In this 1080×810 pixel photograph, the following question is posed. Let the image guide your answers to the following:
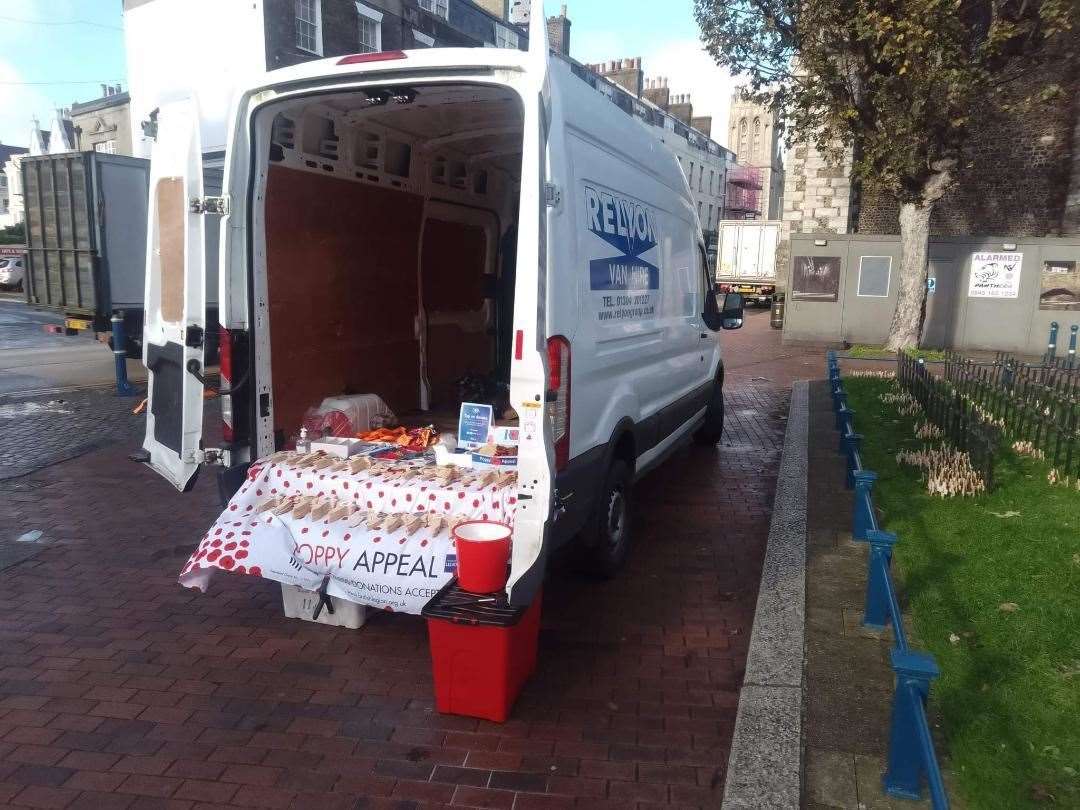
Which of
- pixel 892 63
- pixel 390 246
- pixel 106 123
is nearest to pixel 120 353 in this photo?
pixel 390 246

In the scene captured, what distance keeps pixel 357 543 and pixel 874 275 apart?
1657 centimetres

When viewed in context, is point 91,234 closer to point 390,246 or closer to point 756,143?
point 390,246

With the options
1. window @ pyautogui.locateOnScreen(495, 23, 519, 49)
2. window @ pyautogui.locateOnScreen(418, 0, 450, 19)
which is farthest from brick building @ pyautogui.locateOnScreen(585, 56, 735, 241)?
window @ pyautogui.locateOnScreen(418, 0, 450, 19)

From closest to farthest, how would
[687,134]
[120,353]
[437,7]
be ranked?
[120,353] → [437,7] → [687,134]

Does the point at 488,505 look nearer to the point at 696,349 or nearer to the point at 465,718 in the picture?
the point at 465,718

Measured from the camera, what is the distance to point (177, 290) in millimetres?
4270

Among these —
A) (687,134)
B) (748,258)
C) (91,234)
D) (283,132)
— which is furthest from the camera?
(687,134)

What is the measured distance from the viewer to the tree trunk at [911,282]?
15.8m

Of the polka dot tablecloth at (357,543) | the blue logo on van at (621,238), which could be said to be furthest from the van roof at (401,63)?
→ the polka dot tablecloth at (357,543)

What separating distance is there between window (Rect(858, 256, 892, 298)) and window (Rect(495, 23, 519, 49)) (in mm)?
18491

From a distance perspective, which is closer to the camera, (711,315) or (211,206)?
(211,206)

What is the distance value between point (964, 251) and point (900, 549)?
14428mm

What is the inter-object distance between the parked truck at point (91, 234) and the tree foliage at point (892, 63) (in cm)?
1001

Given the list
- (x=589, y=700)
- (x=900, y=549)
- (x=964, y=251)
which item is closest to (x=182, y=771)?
(x=589, y=700)
